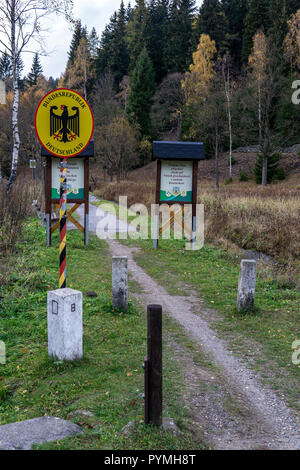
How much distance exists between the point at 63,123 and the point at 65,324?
2.47 metres

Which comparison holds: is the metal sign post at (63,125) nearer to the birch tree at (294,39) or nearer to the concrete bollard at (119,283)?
the concrete bollard at (119,283)

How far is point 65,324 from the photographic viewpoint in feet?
15.3

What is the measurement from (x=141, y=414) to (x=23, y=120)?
26.4 metres

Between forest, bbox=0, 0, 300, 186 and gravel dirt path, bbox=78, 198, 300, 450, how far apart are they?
16.6 m

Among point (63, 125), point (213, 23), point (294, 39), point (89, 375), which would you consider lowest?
point (89, 375)

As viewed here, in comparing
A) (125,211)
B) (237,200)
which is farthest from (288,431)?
(125,211)

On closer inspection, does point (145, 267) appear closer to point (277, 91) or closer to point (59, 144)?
point (59, 144)

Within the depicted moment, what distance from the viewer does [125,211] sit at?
73.2 feet

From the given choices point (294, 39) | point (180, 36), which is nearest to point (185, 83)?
point (294, 39)

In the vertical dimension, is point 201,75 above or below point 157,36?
below

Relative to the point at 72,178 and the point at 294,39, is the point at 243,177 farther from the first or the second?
the point at 72,178

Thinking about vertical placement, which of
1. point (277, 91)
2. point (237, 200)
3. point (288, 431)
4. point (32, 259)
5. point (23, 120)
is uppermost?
point (277, 91)

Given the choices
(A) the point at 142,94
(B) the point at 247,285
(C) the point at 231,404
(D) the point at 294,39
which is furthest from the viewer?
(A) the point at 142,94

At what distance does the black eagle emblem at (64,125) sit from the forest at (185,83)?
47.9ft
